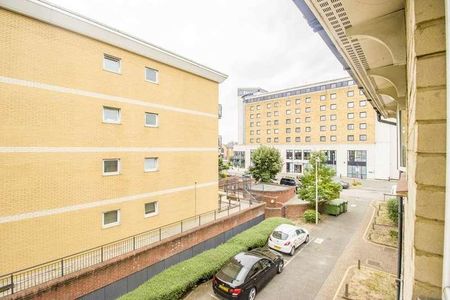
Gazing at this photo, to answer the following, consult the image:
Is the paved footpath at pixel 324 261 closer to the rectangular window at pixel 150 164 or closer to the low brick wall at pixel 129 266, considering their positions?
the low brick wall at pixel 129 266

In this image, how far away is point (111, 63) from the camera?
44.8ft

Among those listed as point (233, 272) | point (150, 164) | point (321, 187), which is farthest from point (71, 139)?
point (321, 187)

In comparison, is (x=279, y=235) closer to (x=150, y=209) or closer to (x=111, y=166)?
(x=150, y=209)

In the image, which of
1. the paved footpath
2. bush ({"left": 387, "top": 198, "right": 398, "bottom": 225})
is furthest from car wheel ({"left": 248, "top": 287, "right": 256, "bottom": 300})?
bush ({"left": 387, "top": 198, "right": 398, "bottom": 225})

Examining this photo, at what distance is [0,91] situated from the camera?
32.2 feet

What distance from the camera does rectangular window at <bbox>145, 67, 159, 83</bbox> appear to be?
1551cm

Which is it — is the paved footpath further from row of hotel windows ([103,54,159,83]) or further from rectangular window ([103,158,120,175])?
row of hotel windows ([103,54,159,83])

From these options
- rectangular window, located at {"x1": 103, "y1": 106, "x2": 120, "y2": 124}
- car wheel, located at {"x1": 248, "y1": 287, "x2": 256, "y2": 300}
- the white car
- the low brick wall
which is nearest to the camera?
the low brick wall

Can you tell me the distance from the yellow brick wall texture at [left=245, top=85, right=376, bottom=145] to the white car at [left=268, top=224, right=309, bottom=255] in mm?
37816

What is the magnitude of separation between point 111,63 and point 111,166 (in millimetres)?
5785

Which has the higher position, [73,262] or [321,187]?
[321,187]

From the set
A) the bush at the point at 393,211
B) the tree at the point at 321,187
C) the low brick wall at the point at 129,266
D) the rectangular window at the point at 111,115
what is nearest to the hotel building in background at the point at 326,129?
the tree at the point at 321,187

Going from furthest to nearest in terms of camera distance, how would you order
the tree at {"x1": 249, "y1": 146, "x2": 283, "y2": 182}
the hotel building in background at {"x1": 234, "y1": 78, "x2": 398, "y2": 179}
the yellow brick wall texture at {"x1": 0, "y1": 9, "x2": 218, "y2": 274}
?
the hotel building in background at {"x1": 234, "y1": 78, "x2": 398, "y2": 179} → the tree at {"x1": 249, "y1": 146, "x2": 283, "y2": 182} → the yellow brick wall texture at {"x1": 0, "y1": 9, "x2": 218, "y2": 274}

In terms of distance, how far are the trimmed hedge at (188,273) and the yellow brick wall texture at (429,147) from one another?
1034cm
